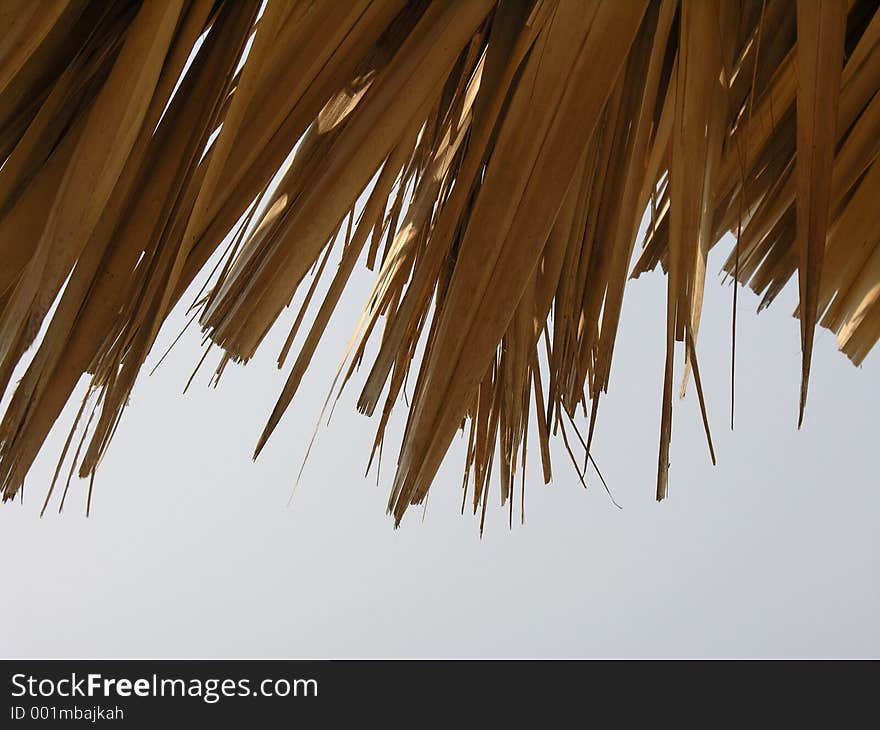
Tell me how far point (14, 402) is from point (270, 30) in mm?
198

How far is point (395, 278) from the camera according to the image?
0.61 meters

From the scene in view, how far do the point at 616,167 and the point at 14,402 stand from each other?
0.37m

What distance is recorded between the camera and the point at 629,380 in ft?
29.5

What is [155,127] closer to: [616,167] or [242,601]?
[616,167]

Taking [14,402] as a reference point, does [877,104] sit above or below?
above

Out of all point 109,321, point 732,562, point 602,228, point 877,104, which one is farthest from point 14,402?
point 732,562
